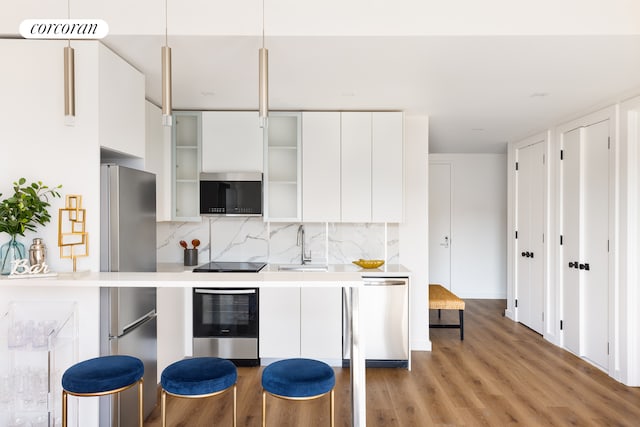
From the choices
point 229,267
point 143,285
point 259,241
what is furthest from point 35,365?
point 259,241

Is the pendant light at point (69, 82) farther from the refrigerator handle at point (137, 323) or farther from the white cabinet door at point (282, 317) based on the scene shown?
the white cabinet door at point (282, 317)

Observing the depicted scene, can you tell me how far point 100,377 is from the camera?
182 cm

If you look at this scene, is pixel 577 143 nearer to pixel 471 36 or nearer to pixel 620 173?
pixel 620 173

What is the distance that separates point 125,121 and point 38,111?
0.47 metres

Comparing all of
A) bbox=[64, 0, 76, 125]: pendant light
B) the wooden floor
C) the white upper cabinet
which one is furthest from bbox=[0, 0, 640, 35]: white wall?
the wooden floor

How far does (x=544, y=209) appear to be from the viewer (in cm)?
453

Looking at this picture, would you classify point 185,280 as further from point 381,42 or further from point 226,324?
point 226,324

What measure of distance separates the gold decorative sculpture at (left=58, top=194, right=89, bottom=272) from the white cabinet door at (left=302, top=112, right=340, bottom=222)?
6.76 feet

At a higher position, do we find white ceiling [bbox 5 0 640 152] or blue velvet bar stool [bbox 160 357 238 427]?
white ceiling [bbox 5 0 640 152]

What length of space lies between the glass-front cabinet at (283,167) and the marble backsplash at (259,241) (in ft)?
0.89

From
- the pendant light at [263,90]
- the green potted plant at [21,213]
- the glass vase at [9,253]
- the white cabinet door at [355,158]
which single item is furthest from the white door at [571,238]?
the glass vase at [9,253]

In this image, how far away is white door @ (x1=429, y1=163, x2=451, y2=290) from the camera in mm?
6578

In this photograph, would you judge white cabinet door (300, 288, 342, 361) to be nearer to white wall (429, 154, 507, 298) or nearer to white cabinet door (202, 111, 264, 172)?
white cabinet door (202, 111, 264, 172)

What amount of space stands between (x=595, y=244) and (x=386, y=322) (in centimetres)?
218
